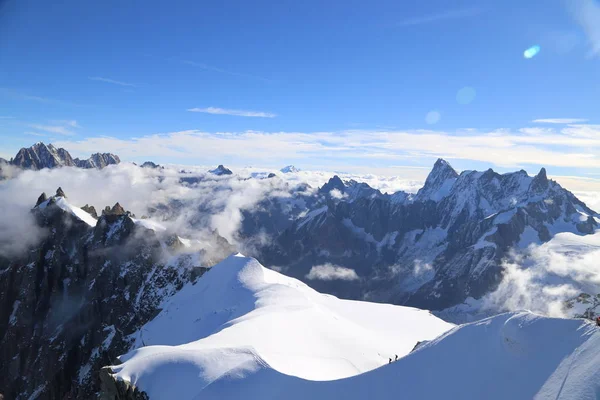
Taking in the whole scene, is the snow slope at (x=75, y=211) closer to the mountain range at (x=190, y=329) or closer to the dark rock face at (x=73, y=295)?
the mountain range at (x=190, y=329)

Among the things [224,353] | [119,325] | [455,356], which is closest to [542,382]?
[455,356]

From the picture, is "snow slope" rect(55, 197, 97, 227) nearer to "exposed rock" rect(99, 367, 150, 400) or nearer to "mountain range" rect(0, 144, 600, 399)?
"mountain range" rect(0, 144, 600, 399)

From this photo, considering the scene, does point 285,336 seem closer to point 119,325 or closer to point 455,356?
point 455,356

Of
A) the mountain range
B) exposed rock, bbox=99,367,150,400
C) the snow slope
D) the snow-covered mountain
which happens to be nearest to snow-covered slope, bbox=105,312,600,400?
the mountain range

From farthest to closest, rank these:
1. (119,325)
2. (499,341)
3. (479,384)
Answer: (119,325), (499,341), (479,384)

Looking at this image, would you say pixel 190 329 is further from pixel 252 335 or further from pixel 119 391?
pixel 119 391

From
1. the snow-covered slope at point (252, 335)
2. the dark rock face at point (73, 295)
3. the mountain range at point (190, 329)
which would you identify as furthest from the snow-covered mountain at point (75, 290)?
the snow-covered slope at point (252, 335)
